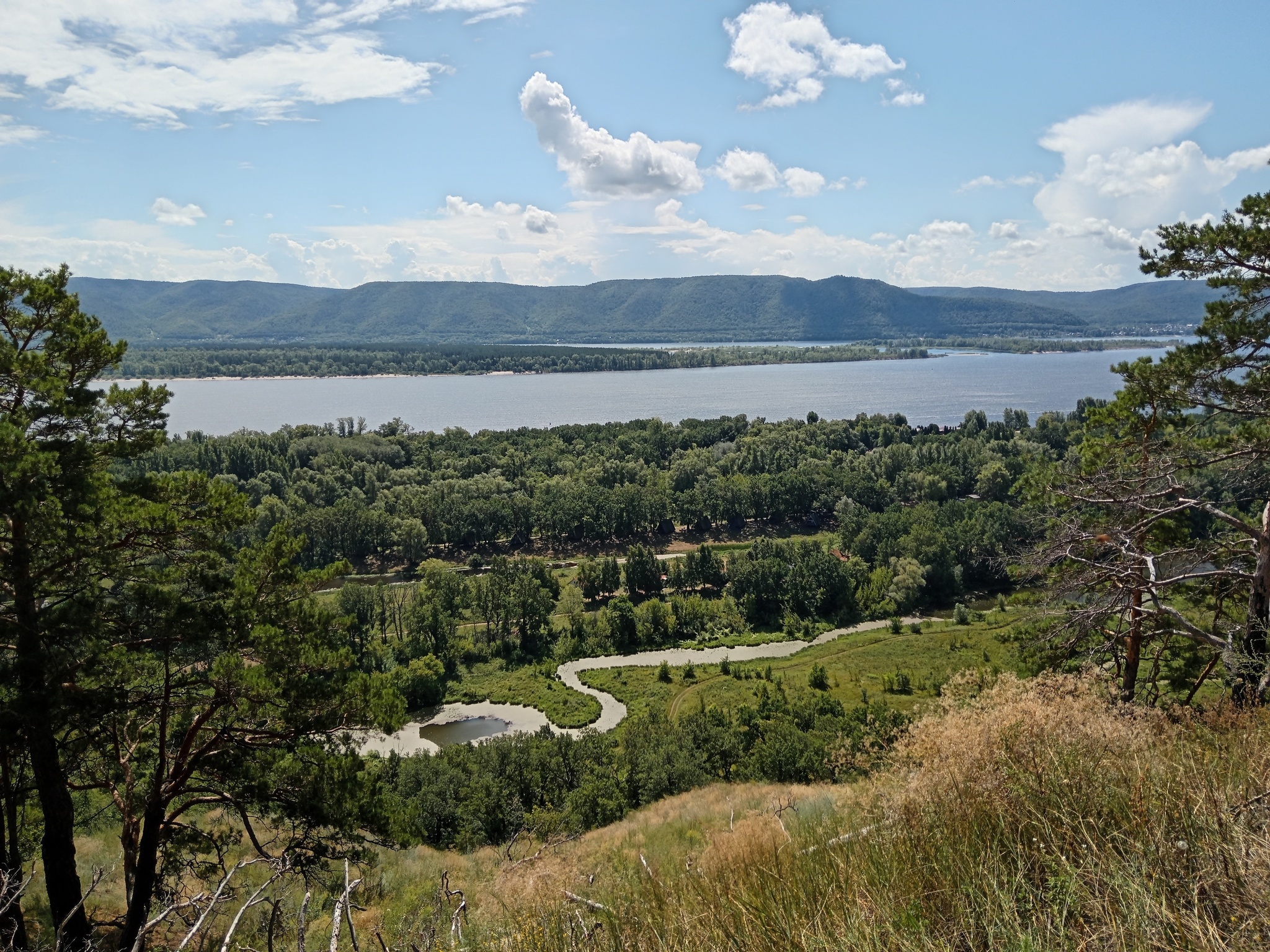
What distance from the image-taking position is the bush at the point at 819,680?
32406 millimetres

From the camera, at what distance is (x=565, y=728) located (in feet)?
103

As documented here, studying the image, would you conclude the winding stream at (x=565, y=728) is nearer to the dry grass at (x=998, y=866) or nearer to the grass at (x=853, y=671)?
the grass at (x=853, y=671)

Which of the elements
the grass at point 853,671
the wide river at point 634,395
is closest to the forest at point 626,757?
the grass at point 853,671

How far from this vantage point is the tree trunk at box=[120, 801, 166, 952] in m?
6.97

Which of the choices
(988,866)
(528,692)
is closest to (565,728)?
(528,692)

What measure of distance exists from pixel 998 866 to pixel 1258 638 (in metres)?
7.47

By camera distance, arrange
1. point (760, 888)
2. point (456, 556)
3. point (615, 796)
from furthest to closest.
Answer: point (456, 556) → point (615, 796) → point (760, 888)

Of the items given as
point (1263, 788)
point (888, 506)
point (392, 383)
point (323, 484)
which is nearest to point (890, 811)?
point (1263, 788)

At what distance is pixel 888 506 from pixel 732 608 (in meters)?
25.9

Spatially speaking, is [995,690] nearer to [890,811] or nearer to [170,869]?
[890,811]

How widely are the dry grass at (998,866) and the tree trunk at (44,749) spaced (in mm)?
5043

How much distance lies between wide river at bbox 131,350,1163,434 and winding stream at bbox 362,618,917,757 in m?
68.8

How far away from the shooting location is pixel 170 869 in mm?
8062

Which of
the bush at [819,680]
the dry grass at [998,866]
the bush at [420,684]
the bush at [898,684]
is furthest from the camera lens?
the bush at [420,684]
